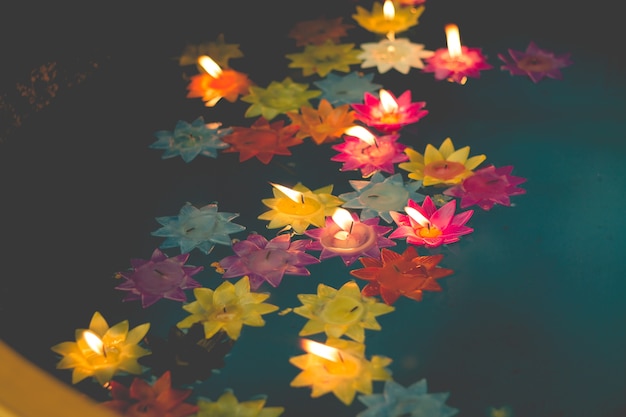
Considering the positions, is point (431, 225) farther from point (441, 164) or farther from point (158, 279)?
point (158, 279)

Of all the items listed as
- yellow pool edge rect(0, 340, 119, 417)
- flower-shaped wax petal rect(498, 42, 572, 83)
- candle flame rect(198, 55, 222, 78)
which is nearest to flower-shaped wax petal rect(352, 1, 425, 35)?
flower-shaped wax petal rect(498, 42, 572, 83)

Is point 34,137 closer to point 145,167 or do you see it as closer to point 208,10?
point 145,167

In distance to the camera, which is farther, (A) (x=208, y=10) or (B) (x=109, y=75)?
(A) (x=208, y=10)

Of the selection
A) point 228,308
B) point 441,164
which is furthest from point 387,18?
point 228,308

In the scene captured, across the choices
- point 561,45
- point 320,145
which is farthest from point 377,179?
point 561,45

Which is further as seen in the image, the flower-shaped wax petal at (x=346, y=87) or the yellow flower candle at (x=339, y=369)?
the flower-shaped wax petal at (x=346, y=87)

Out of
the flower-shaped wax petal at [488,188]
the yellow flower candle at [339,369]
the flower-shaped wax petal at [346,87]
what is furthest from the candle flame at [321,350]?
the flower-shaped wax petal at [346,87]

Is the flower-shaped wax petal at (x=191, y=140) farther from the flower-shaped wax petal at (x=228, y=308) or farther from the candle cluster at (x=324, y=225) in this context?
the flower-shaped wax petal at (x=228, y=308)
